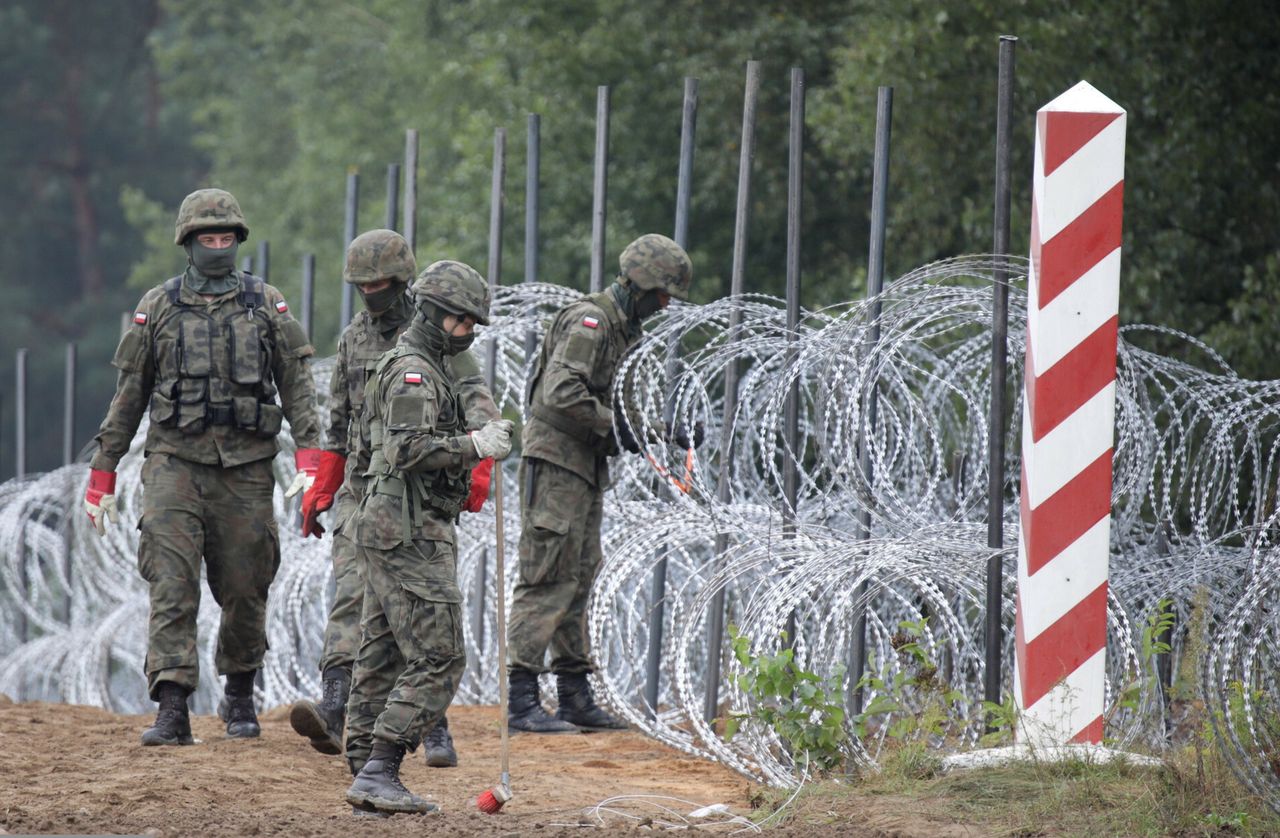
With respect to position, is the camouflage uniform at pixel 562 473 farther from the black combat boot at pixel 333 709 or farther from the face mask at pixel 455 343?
the face mask at pixel 455 343

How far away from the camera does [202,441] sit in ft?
25.3

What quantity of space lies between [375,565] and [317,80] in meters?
27.1

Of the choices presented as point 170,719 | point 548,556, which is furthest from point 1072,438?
point 170,719

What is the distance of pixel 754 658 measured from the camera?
6.80 m

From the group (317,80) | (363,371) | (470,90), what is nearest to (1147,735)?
(363,371)

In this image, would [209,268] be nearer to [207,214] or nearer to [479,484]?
[207,214]

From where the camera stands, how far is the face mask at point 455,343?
6.43 m

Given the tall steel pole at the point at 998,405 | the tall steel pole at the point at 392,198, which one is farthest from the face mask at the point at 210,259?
the tall steel pole at the point at 392,198

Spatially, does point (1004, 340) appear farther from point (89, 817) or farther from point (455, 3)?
point (455, 3)

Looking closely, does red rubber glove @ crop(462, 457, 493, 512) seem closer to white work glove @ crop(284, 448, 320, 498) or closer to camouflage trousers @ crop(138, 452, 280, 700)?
white work glove @ crop(284, 448, 320, 498)

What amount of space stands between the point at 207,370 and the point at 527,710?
6.86ft

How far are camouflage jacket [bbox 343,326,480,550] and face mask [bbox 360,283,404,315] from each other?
40.0 inches

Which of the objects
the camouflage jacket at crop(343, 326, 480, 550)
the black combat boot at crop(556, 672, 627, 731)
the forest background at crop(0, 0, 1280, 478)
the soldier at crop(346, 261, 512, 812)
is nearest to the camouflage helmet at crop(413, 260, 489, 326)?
the soldier at crop(346, 261, 512, 812)

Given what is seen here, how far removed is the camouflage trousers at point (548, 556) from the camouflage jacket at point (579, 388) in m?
0.08
